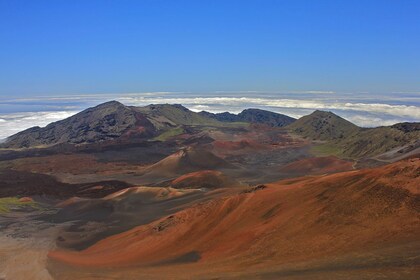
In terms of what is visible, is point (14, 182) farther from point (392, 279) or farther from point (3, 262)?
point (392, 279)

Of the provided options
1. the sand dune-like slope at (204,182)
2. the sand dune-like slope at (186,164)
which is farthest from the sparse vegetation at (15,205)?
the sand dune-like slope at (186,164)

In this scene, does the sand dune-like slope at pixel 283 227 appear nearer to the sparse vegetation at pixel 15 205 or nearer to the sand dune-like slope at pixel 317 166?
the sparse vegetation at pixel 15 205

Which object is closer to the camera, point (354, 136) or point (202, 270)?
point (202, 270)

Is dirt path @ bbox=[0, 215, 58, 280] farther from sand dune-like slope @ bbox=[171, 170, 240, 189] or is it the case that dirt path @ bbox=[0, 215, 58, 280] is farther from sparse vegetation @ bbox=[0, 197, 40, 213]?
sand dune-like slope @ bbox=[171, 170, 240, 189]

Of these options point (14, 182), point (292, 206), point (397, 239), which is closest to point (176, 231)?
point (292, 206)

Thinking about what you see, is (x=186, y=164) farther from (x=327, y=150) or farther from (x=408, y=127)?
(x=408, y=127)

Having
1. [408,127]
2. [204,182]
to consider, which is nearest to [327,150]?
[408,127]
